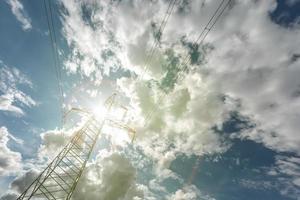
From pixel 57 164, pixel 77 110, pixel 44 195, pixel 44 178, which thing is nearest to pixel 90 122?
pixel 77 110

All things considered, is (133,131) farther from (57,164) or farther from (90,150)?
(57,164)

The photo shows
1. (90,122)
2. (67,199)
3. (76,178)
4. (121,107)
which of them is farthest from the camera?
→ (121,107)

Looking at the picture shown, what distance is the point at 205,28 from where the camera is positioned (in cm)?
1309

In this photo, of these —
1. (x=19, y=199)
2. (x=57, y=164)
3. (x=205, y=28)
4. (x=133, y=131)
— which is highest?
(x=133, y=131)

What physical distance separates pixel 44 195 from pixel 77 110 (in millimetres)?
9825

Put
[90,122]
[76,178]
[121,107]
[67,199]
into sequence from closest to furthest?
[67,199] < [76,178] < [90,122] < [121,107]

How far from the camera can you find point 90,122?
24812 mm

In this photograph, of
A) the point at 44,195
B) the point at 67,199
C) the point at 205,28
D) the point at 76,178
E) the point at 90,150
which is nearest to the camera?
the point at 205,28

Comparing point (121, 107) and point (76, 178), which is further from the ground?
point (121, 107)

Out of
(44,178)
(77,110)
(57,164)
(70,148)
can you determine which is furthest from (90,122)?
(44,178)

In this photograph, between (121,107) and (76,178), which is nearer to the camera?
(76,178)

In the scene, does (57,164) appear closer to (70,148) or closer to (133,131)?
(70,148)

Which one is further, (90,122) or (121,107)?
(121,107)

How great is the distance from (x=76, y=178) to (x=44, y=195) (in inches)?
125
